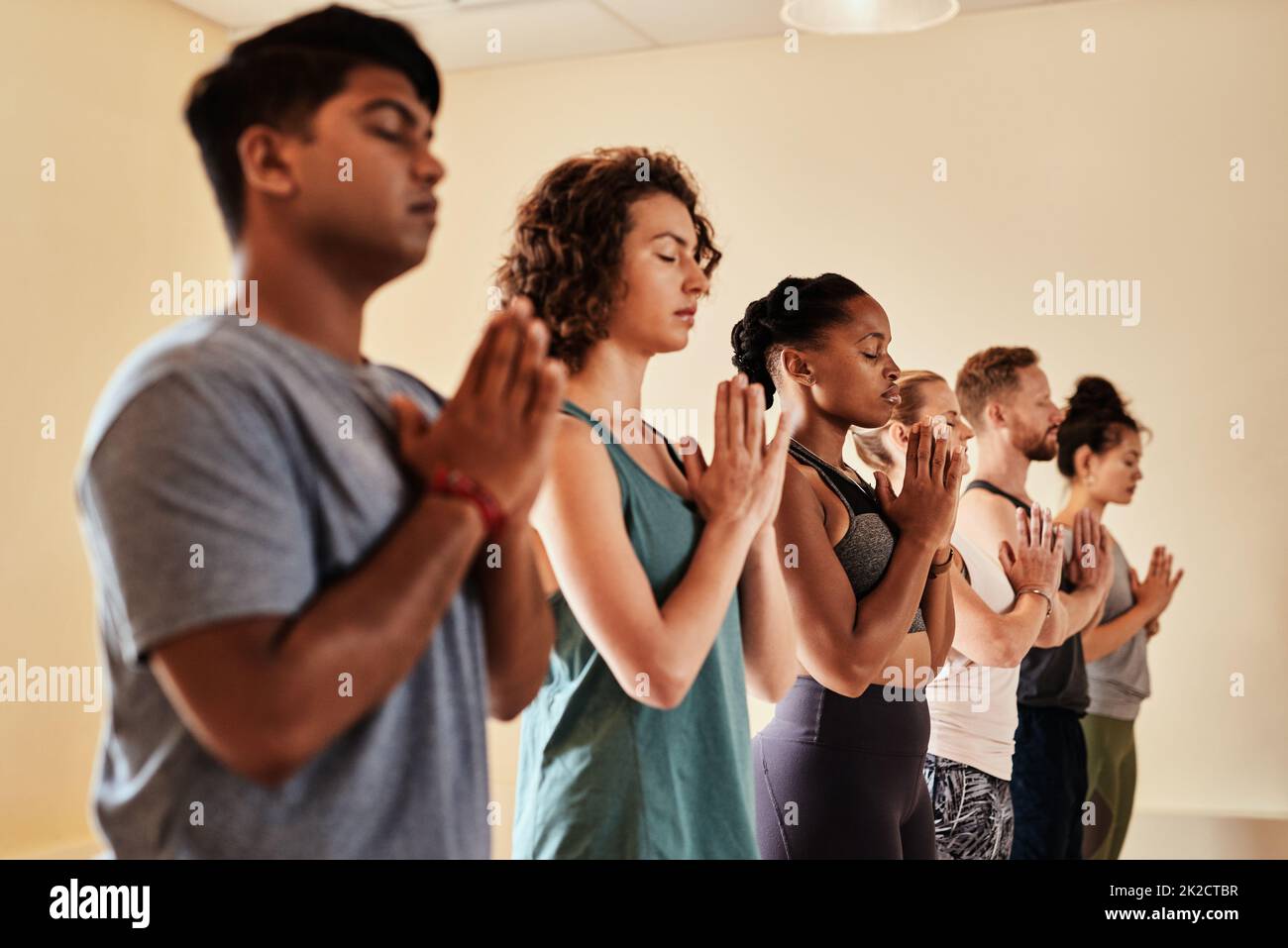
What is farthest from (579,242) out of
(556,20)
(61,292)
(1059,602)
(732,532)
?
(556,20)

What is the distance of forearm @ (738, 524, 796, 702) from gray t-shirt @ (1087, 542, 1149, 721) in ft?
6.22

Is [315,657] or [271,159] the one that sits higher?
[271,159]

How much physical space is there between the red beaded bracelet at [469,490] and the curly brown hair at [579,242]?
0.60m

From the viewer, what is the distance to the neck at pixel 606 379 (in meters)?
1.44

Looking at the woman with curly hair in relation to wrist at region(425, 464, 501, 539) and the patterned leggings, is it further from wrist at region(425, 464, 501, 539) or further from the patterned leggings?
the patterned leggings

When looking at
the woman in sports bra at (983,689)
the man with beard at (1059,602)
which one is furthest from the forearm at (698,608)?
the man with beard at (1059,602)

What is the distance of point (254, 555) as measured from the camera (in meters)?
0.79

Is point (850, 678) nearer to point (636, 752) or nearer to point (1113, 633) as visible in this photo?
point (636, 752)

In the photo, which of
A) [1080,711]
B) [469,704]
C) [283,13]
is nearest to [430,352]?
[283,13]

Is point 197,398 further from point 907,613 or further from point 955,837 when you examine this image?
point 955,837

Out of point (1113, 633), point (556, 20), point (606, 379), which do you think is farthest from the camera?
point (556, 20)

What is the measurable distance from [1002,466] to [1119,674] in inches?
30.4

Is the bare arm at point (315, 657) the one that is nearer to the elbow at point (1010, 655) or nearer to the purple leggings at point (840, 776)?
the purple leggings at point (840, 776)

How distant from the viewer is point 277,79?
36.3 inches
